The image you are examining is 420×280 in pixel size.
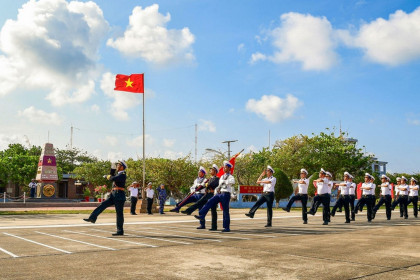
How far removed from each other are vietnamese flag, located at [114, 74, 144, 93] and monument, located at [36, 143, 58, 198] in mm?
20796

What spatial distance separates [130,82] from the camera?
29.2 meters

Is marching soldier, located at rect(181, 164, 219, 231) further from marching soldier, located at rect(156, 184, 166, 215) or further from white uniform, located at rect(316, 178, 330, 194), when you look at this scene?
marching soldier, located at rect(156, 184, 166, 215)

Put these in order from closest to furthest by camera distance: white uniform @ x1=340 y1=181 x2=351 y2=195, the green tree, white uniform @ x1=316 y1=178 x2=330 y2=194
Answer: 1. white uniform @ x1=316 y1=178 x2=330 y2=194
2. white uniform @ x1=340 y1=181 x2=351 y2=195
3. the green tree

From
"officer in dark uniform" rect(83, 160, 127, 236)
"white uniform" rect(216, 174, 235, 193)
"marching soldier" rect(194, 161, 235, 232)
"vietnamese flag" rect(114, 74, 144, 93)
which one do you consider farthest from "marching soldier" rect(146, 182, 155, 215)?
"officer in dark uniform" rect(83, 160, 127, 236)

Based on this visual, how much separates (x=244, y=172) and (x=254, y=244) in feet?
156

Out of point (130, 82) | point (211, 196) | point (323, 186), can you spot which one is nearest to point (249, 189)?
point (130, 82)

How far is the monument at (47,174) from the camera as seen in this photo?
46062 millimetres

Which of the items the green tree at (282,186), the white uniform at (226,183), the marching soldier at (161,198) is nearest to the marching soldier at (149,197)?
the marching soldier at (161,198)

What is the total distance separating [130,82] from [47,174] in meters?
22.1

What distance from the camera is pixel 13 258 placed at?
700 centimetres

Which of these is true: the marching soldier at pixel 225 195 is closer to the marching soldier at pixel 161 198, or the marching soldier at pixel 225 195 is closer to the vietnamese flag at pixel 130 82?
the marching soldier at pixel 161 198

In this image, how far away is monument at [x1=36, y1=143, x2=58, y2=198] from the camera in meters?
46.1

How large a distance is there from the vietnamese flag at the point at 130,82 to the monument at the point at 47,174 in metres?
20.8

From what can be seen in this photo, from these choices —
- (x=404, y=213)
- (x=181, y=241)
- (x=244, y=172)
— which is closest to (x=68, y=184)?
(x=244, y=172)
